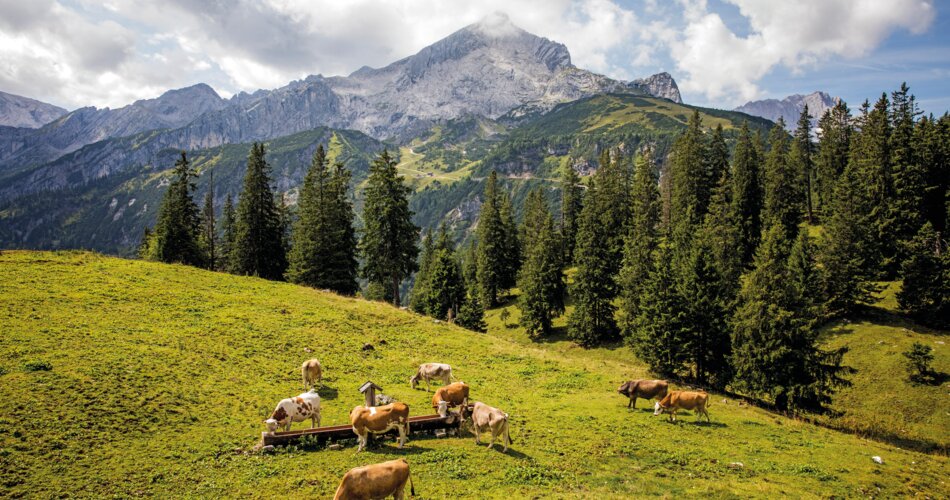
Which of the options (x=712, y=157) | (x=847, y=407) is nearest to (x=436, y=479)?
(x=847, y=407)

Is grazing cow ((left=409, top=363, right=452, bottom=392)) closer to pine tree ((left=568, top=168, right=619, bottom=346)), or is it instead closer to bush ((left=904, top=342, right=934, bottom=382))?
pine tree ((left=568, top=168, right=619, bottom=346))

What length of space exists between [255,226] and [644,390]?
51573 millimetres

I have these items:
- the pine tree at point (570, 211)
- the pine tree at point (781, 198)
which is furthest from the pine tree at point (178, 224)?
the pine tree at point (781, 198)

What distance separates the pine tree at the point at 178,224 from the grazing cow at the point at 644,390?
60831mm

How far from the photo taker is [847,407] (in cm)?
4091

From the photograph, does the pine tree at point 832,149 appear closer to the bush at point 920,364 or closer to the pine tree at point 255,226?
the bush at point 920,364

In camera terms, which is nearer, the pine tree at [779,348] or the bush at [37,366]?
the bush at [37,366]

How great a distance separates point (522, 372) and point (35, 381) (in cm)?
2497

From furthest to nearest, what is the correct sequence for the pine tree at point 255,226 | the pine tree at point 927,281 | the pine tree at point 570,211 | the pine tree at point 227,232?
the pine tree at point 570,211 < the pine tree at point 227,232 < the pine tree at point 255,226 < the pine tree at point 927,281

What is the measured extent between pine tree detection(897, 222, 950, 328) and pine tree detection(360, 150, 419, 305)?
53586 millimetres

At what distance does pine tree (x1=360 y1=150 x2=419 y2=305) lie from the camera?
5344cm

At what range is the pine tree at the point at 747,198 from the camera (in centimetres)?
7069

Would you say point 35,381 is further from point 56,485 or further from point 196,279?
point 196,279

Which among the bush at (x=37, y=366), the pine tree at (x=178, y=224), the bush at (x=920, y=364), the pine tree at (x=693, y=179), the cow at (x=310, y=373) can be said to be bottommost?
the bush at (x=920, y=364)
